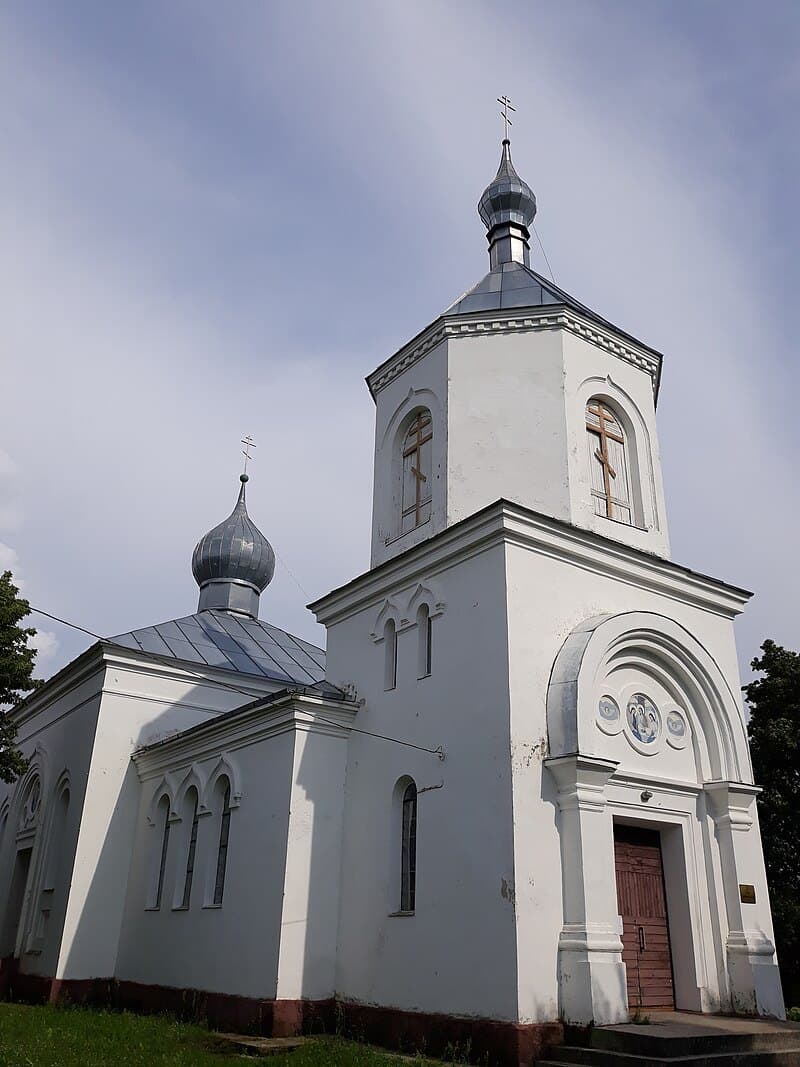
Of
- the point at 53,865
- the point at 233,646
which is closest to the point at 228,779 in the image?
the point at 53,865

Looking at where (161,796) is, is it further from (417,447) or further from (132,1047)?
(417,447)

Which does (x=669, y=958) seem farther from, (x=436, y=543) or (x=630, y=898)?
(x=436, y=543)

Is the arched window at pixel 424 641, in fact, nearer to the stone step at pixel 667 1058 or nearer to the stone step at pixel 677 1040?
the stone step at pixel 677 1040

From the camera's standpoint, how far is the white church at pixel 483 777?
9.28 meters

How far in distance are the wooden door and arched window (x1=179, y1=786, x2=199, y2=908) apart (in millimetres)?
6388

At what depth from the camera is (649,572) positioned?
1166 centimetres

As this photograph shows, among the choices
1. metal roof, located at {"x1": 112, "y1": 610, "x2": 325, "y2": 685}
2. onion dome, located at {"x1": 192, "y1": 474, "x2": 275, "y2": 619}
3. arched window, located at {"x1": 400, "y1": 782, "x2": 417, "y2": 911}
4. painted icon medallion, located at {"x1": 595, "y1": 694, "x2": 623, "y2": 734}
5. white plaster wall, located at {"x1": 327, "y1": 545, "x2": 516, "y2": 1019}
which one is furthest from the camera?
onion dome, located at {"x1": 192, "y1": 474, "x2": 275, "y2": 619}

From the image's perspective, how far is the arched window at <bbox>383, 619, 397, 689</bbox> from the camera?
38.5 ft

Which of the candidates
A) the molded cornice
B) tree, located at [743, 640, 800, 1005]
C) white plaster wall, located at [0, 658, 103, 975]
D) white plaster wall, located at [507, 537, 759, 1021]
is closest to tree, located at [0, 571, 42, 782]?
white plaster wall, located at [0, 658, 103, 975]

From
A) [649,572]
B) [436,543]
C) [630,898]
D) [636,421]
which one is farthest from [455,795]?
[636,421]

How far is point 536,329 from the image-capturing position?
12633 mm

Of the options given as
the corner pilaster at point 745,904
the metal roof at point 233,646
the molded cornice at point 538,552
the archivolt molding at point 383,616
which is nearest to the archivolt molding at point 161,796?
the metal roof at point 233,646

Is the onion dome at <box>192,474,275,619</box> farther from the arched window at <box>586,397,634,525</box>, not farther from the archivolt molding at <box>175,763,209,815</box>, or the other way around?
the arched window at <box>586,397,634,525</box>

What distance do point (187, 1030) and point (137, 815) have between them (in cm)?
→ 561
